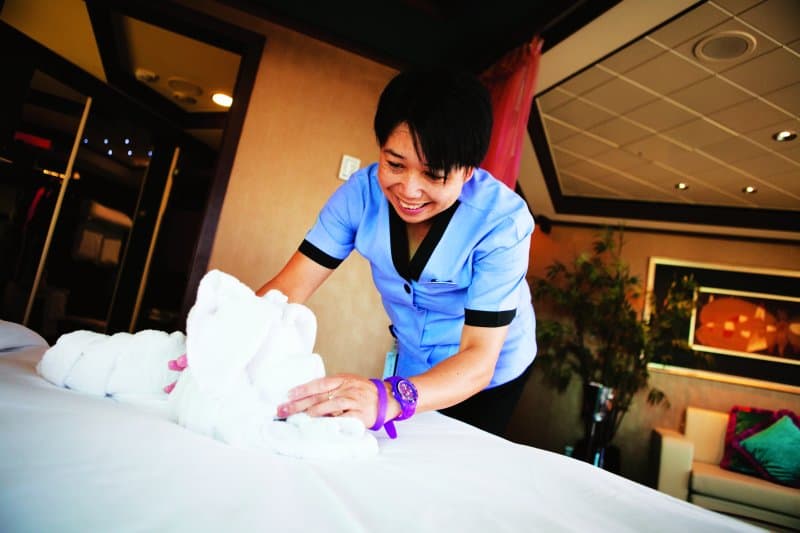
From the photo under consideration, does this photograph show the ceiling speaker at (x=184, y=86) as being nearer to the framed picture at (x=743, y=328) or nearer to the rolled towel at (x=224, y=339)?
the rolled towel at (x=224, y=339)

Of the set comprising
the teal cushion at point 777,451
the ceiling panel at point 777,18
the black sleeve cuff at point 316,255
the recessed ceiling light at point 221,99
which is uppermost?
the ceiling panel at point 777,18

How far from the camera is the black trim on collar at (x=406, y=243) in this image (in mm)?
1105

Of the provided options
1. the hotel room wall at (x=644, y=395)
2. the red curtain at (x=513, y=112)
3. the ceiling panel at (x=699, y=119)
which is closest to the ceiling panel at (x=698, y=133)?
the ceiling panel at (x=699, y=119)

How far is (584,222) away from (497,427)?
450cm

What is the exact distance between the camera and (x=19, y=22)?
3.28 metres

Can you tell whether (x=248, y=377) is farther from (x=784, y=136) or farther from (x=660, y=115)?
(x=784, y=136)

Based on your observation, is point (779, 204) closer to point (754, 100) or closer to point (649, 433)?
point (754, 100)

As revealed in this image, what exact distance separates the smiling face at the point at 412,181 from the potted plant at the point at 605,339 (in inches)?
143

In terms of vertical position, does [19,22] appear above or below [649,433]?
above

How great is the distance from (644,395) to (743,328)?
112 centimetres

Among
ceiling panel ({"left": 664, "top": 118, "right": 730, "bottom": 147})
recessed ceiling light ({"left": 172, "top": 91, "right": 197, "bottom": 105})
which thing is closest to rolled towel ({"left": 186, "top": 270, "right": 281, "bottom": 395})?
ceiling panel ({"left": 664, "top": 118, "right": 730, "bottom": 147})

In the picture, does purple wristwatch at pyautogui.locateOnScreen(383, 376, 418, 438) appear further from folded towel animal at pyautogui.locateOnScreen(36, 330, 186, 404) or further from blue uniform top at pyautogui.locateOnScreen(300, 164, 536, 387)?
folded towel animal at pyautogui.locateOnScreen(36, 330, 186, 404)

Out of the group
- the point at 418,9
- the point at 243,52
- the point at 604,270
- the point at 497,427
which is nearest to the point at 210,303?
the point at 497,427

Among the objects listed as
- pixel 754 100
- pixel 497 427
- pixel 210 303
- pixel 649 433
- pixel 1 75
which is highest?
pixel 754 100
